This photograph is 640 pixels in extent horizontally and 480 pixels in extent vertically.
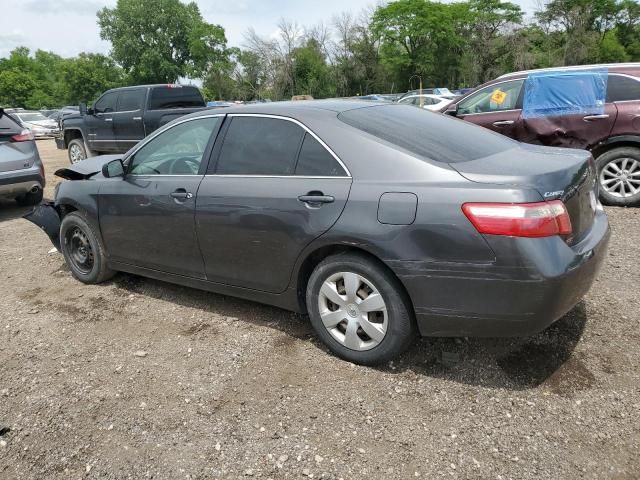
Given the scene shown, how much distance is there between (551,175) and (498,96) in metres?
5.29

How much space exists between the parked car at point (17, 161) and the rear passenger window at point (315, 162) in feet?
18.8

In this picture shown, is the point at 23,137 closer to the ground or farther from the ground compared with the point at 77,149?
farther from the ground

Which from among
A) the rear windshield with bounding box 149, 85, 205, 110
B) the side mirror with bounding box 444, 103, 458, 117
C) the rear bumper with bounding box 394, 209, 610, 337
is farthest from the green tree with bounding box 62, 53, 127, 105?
the rear bumper with bounding box 394, 209, 610, 337

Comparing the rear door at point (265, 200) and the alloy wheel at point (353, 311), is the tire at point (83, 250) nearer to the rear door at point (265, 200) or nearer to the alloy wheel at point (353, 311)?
→ the rear door at point (265, 200)

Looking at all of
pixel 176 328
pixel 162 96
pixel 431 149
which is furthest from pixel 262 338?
pixel 162 96

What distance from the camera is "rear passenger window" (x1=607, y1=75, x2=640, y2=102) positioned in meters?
6.40

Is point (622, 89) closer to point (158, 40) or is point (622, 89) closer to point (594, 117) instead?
point (594, 117)

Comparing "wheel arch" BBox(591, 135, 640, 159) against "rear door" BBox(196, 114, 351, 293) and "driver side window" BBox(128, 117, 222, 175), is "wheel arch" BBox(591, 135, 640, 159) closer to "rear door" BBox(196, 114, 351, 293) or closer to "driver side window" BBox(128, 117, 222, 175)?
"rear door" BBox(196, 114, 351, 293)

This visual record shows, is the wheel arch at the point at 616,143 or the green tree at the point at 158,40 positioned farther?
the green tree at the point at 158,40

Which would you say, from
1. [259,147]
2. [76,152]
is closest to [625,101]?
[259,147]

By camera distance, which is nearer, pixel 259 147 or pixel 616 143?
pixel 259 147

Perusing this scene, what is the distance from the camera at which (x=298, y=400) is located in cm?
291

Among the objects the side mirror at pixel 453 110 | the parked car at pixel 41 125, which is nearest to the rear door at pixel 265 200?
the side mirror at pixel 453 110

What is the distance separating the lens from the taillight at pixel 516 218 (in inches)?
99.6
